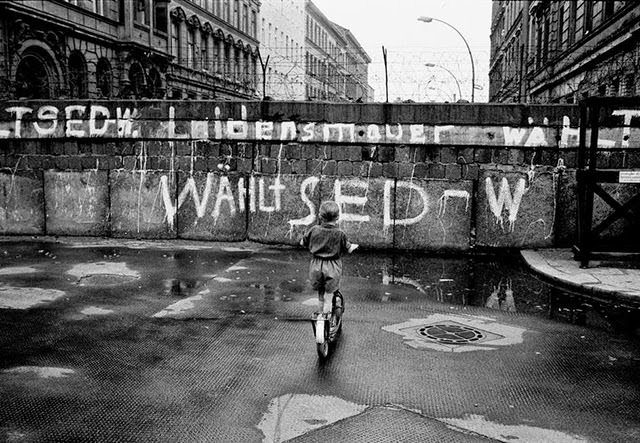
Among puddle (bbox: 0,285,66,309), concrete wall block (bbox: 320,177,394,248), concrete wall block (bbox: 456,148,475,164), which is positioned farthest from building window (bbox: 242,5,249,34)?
puddle (bbox: 0,285,66,309)

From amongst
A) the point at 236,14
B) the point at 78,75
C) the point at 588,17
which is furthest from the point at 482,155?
the point at 236,14

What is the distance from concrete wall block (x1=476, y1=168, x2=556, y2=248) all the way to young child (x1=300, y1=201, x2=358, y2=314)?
6.35 meters

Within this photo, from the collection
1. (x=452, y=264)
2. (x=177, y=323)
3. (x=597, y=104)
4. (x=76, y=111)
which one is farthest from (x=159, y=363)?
(x=76, y=111)

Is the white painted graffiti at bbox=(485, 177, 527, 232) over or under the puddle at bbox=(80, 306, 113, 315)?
over

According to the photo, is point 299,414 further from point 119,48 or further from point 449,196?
point 119,48

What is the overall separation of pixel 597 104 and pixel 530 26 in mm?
36508

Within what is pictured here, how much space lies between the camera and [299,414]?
4.36 meters

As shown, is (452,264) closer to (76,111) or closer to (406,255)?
(406,255)

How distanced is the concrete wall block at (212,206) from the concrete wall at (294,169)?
2cm

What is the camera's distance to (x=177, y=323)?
6703mm

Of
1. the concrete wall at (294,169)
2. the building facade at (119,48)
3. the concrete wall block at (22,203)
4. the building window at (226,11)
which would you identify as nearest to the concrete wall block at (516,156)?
the concrete wall at (294,169)

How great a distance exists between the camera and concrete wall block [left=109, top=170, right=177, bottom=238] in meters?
12.6

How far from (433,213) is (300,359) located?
6.61 m

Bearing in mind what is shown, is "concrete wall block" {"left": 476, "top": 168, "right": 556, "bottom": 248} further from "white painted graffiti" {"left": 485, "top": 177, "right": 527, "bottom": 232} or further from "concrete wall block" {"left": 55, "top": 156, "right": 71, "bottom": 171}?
"concrete wall block" {"left": 55, "top": 156, "right": 71, "bottom": 171}
